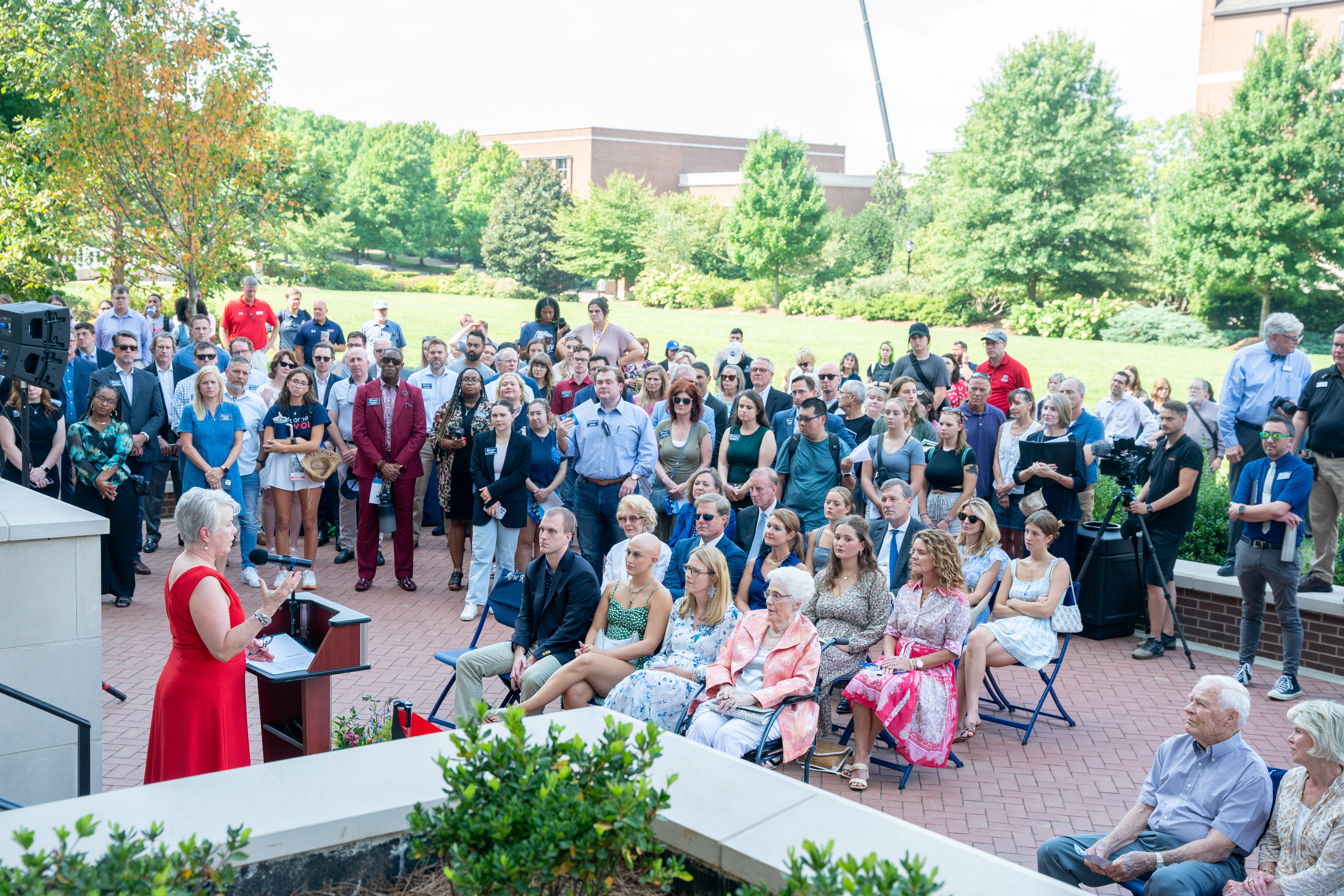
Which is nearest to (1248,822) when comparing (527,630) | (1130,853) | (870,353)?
(1130,853)

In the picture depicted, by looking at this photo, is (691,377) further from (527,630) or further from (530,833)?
(530,833)

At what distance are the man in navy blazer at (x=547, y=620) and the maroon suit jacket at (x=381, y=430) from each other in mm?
3820

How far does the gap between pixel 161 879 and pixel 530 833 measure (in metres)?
0.95

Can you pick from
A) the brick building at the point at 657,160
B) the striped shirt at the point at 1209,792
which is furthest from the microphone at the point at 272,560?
the brick building at the point at 657,160

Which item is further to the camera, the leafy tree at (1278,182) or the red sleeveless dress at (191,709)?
the leafy tree at (1278,182)

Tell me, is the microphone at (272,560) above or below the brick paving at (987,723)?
above

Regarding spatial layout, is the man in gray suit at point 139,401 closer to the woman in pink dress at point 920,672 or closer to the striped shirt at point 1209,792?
the woman in pink dress at point 920,672

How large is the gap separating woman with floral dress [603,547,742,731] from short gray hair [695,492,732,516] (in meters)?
0.59

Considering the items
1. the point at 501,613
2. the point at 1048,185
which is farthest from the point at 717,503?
the point at 1048,185

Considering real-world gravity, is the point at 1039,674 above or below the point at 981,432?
below

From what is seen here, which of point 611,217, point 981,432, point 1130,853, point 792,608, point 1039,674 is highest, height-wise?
point 611,217

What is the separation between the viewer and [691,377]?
9297mm

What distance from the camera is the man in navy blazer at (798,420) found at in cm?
909

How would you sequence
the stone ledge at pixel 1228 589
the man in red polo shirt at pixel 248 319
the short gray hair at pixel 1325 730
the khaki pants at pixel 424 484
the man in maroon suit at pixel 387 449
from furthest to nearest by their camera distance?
the man in red polo shirt at pixel 248 319 < the khaki pants at pixel 424 484 < the man in maroon suit at pixel 387 449 < the stone ledge at pixel 1228 589 < the short gray hair at pixel 1325 730
